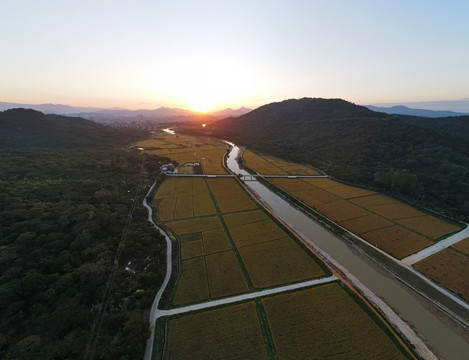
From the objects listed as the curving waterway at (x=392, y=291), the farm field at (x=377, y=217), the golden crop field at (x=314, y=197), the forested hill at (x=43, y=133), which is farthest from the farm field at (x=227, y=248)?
the forested hill at (x=43, y=133)

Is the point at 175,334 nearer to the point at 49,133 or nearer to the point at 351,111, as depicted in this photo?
the point at 49,133

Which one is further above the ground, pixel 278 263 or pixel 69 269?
pixel 69 269

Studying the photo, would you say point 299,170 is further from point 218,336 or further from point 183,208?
point 218,336

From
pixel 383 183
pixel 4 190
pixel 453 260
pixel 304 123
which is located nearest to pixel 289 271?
pixel 453 260

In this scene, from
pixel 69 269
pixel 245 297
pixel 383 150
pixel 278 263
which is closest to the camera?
pixel 245 297

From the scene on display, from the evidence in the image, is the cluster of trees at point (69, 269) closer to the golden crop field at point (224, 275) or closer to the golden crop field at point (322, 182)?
the golden crop field at point (224, 275)

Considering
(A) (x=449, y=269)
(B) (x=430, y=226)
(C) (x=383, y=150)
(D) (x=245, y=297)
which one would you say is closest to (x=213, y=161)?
(C) (x=383, y=150)

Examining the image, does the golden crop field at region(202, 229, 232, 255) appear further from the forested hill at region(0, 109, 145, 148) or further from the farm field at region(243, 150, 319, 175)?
the forested hill at region(0, 109, 145, 148)
